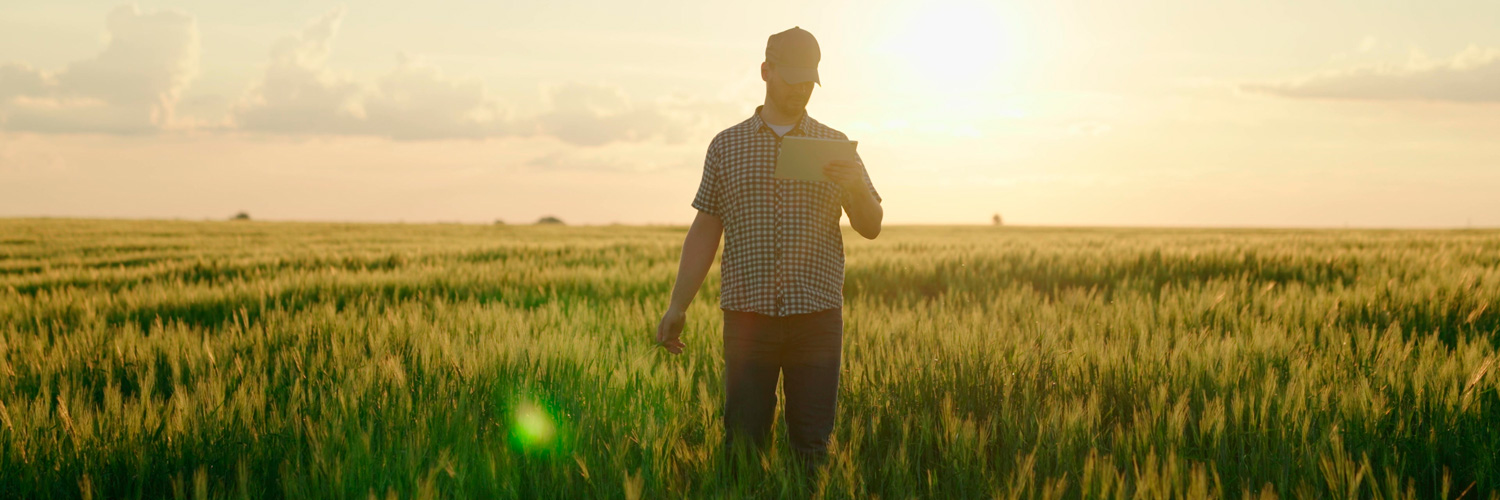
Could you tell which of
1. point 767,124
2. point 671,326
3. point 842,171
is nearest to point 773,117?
point 767,124

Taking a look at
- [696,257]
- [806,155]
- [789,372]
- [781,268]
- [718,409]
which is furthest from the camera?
[718,409]

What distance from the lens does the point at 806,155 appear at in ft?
8.18

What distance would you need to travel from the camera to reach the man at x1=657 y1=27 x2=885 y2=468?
2.62 m

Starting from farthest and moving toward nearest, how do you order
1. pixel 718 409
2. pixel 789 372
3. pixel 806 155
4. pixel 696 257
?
pixel 718 409
pixel 696 257
pixel 789 372
pixel 806 155

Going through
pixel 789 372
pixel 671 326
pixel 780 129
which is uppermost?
pixel 780 129

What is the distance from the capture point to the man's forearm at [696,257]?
9.17ft

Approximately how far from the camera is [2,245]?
1814cm

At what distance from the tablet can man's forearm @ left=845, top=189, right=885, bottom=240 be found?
202 millimetres

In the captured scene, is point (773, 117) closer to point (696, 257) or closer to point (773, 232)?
point (773, 232)

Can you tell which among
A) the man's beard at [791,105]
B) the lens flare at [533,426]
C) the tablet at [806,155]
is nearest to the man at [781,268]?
the man's beard at [791,105]

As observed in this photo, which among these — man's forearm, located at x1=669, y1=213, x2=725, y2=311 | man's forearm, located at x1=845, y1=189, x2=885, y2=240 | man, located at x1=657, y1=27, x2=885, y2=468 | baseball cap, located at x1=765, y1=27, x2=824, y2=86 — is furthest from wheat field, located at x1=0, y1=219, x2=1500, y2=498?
baseball cap, located at x1=765, y1=27, x2=824, y2=86

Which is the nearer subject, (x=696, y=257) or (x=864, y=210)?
(x=864, y=210)

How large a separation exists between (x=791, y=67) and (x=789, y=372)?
105 cm

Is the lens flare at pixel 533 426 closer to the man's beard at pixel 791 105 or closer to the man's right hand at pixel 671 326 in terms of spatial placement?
the man's right hand at pixel 671 326
